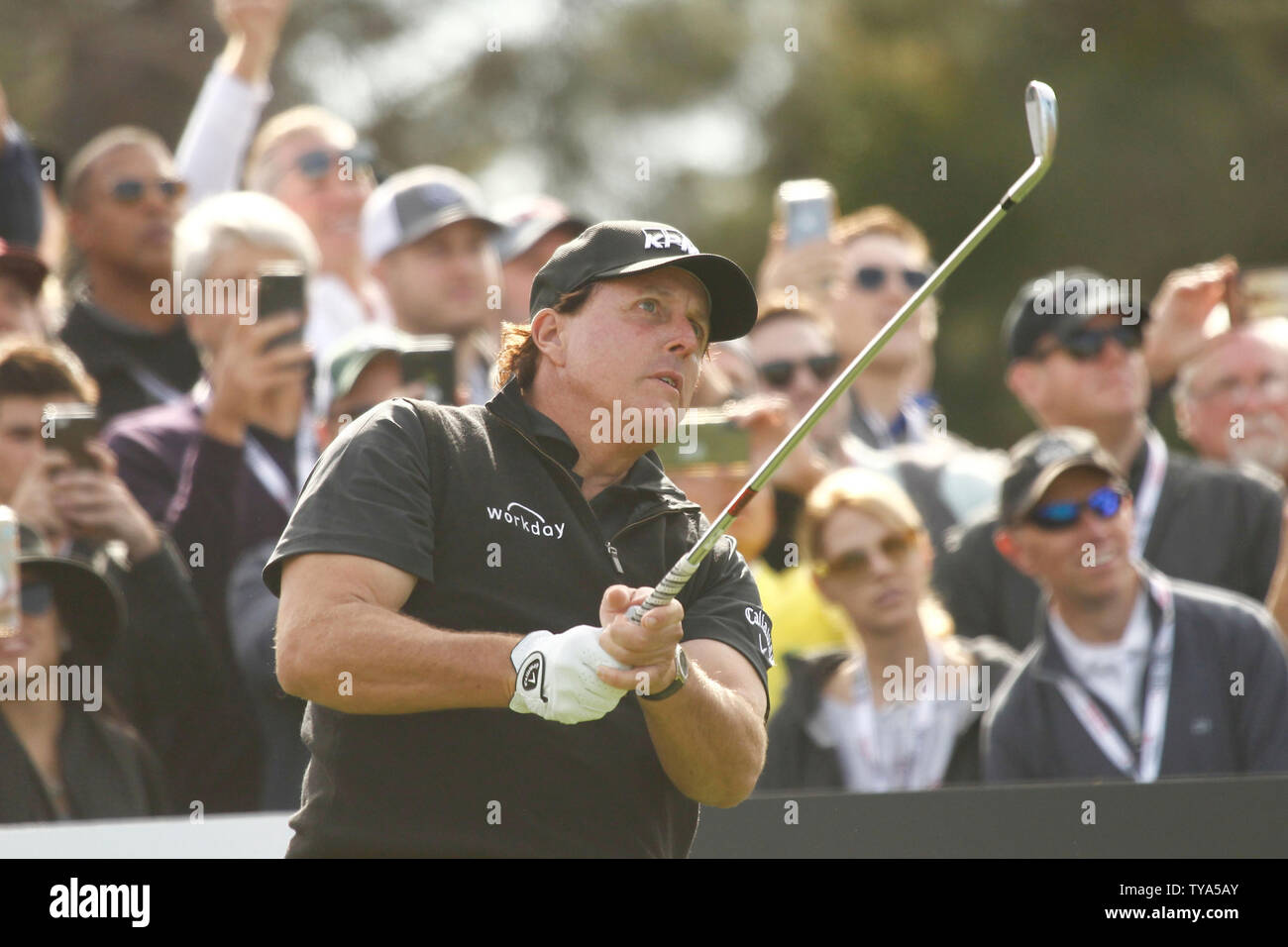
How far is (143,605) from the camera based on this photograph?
5621 millimetres

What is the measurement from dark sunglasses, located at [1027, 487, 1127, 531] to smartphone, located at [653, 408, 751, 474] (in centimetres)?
105

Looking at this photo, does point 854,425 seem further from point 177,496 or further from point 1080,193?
point 1080,193

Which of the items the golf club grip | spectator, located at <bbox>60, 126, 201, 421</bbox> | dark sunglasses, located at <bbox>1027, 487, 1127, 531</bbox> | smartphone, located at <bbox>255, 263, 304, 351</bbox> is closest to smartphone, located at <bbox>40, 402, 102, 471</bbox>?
spectator, located at <bbox>60, 126, 201, 421</bbox>

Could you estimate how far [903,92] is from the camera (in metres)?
23.6

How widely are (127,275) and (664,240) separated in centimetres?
331

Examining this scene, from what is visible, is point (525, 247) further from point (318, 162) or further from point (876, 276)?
point (876, 276)

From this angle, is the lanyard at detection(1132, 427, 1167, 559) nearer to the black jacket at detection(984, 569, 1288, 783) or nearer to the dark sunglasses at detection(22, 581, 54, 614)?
the black jacket at detection(984, 569, 1288, 783)

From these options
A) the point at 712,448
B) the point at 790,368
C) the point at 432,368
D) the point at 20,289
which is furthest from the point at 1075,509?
the point at 20,289
